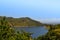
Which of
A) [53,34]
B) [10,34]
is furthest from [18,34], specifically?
[53,34]

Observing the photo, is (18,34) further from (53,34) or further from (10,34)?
(53,34)

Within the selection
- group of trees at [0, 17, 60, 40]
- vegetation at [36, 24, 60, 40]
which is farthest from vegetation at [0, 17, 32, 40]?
vegetation at [36, 24, 60, 40]

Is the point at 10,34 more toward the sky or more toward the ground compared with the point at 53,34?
more toward the ground

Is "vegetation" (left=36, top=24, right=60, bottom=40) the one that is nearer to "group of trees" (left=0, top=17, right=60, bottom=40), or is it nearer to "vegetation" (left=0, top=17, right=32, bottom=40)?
"group of trees" (left=0, top=17, right=60, bottom=40)

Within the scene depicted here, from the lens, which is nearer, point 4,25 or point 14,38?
point 14,38

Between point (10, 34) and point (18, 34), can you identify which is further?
point (18, 34)

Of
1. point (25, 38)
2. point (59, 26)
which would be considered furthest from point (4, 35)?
point (59, 26)

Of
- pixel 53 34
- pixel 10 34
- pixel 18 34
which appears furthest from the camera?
pixel 18 34

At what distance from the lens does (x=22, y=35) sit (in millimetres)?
12734

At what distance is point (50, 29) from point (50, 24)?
57 centimetres

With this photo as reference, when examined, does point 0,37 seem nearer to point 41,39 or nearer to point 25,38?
point 25,38

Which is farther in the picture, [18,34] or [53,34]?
[18,34]

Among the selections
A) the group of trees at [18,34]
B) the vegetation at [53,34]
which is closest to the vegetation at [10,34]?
the group of trees at [18,34]

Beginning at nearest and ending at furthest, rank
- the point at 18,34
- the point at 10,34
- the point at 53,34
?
the point at 53,34, the point at 10,34, the point at 18,34
